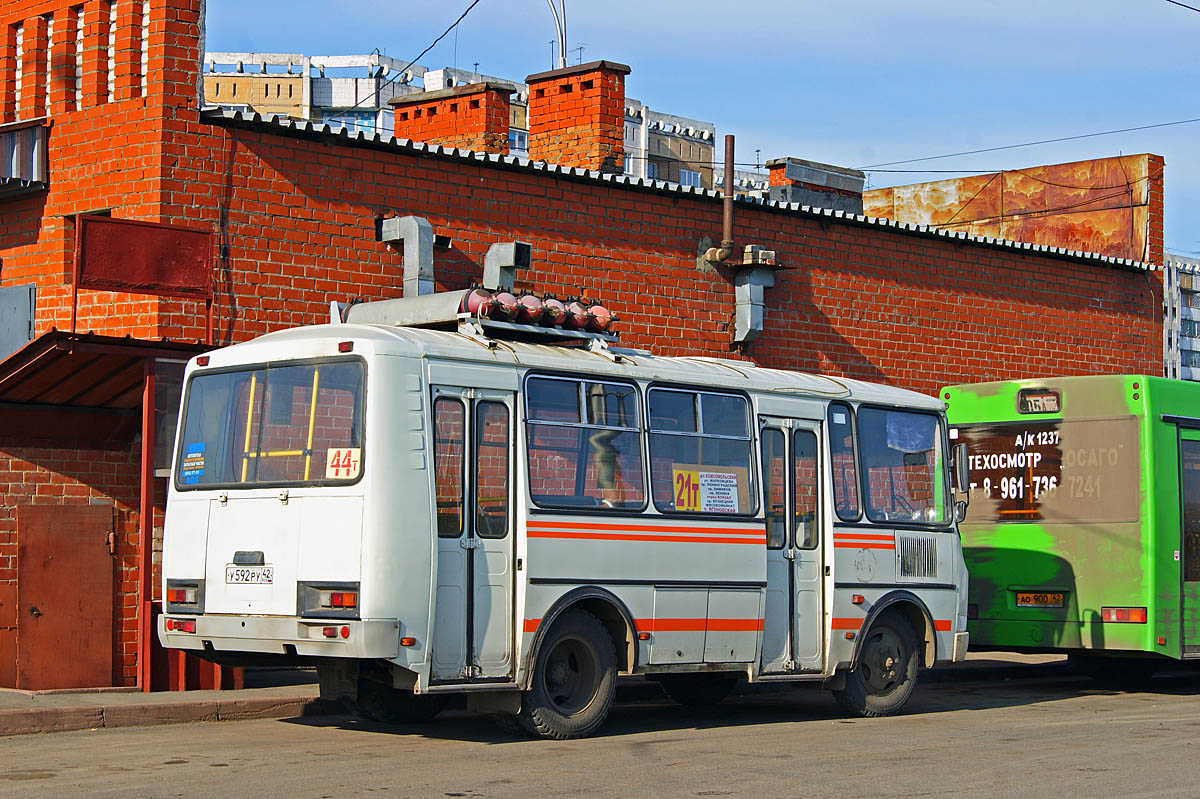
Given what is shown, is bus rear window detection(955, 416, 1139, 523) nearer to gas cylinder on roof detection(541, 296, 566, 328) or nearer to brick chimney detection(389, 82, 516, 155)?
gas cylinder on roof detection(541, 296, 566, 328)

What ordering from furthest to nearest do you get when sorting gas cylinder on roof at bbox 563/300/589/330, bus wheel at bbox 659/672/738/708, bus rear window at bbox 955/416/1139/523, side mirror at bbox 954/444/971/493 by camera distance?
bus rear window at bbox 955/416/1139/523 → side mirror at bbox 954/444/971/493 → bus wheel at bbox 659/672/738/708 → gas cylinder on roof at bbox 563/300/589/330

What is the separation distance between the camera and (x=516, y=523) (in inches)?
415

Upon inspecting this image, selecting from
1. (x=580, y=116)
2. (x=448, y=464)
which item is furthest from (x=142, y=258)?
(x=580, y=116)

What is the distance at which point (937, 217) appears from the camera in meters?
30.2

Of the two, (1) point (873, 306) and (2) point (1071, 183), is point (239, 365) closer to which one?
(1) point (873, 306)

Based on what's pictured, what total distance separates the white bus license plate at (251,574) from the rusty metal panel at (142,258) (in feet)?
11.4

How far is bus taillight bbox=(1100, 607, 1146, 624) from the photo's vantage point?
14.3 metres

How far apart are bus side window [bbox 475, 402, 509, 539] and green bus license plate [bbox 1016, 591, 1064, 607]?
21.8 ft

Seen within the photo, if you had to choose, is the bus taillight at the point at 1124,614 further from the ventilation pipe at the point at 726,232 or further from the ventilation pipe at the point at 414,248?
the ventilation pipe at the point at 414,248

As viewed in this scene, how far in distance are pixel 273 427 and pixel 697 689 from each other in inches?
197

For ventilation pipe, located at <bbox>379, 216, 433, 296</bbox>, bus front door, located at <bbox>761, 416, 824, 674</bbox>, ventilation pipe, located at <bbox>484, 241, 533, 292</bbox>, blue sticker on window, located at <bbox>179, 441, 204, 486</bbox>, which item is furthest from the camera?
ventilation pipe, located at <bbox>484, 241, 533, 292</bbox>

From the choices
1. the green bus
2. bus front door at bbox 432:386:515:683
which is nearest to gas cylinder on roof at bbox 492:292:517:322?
bus front door at bbox 432:386:515:683

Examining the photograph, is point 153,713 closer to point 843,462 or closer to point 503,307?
point 503,307

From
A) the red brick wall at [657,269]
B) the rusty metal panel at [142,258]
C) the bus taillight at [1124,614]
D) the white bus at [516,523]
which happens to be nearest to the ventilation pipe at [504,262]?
the red brick wall at [657,269]
